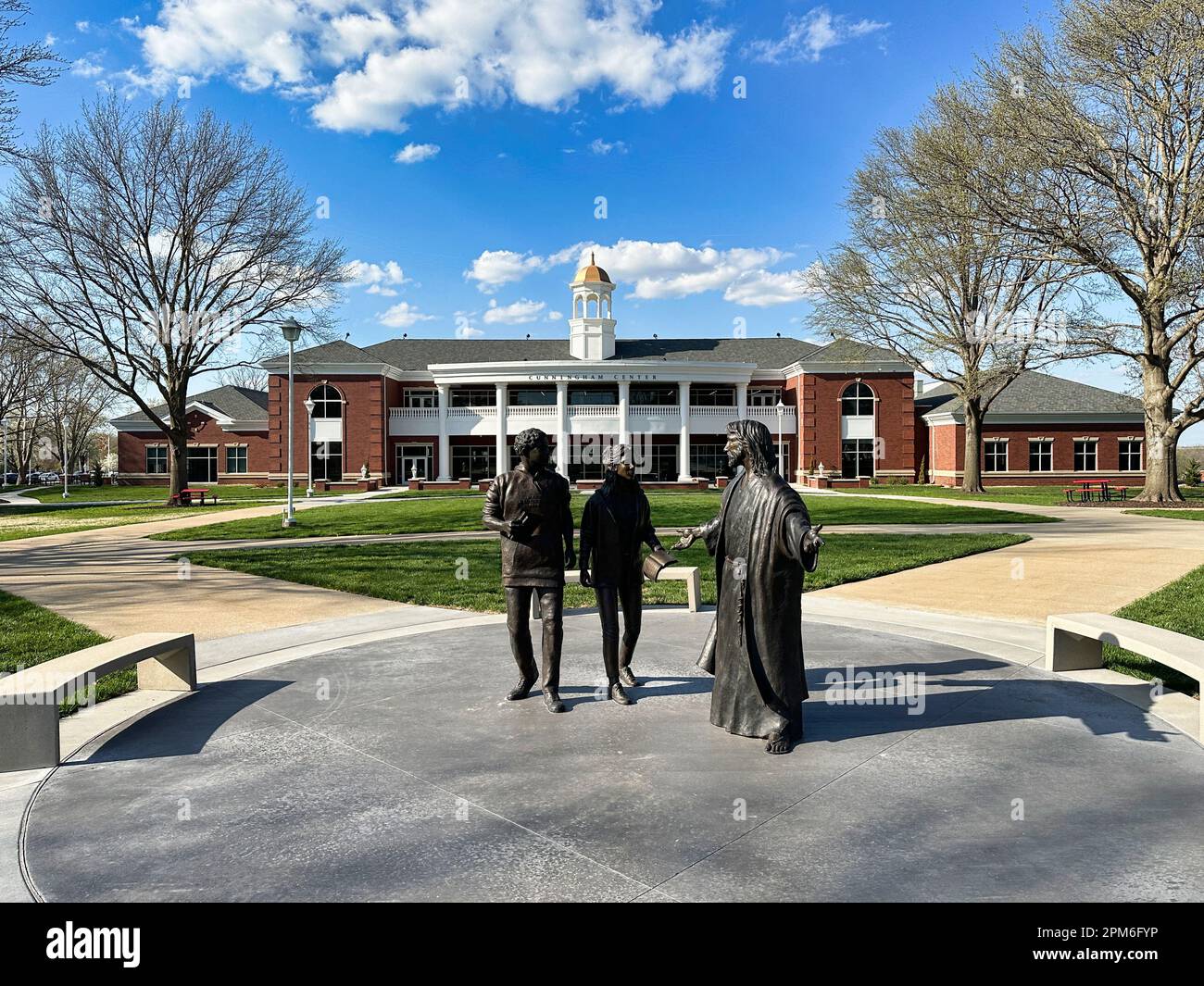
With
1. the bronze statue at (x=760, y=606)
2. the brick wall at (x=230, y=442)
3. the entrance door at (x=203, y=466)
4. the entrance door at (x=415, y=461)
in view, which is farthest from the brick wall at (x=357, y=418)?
the bronze statue at (x=760, y=606)

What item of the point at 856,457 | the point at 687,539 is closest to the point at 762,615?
the point at 687,539

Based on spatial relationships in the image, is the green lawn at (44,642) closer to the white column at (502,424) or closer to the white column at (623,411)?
the white column at (502,424)

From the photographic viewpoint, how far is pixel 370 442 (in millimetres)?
48469

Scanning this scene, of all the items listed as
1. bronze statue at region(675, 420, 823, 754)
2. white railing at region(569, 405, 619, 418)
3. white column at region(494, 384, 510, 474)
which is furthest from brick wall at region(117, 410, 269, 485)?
bronze statue at region(675, 420, 823, 754)

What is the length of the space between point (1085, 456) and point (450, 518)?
138 ft

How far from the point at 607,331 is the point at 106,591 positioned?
41.5 metres

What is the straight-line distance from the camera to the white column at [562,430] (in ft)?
154

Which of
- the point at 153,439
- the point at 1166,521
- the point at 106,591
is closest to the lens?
the point at 106,591

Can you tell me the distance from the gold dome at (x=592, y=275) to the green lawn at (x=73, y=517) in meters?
26.6

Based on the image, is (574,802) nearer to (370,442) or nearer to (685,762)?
(685,762)

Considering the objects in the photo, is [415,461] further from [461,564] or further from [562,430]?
[461,564]

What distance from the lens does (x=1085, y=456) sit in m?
47.6

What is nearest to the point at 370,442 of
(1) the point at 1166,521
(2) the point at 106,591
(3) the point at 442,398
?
(3) the point at 442,398

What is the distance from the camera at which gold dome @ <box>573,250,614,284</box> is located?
49844 mm
